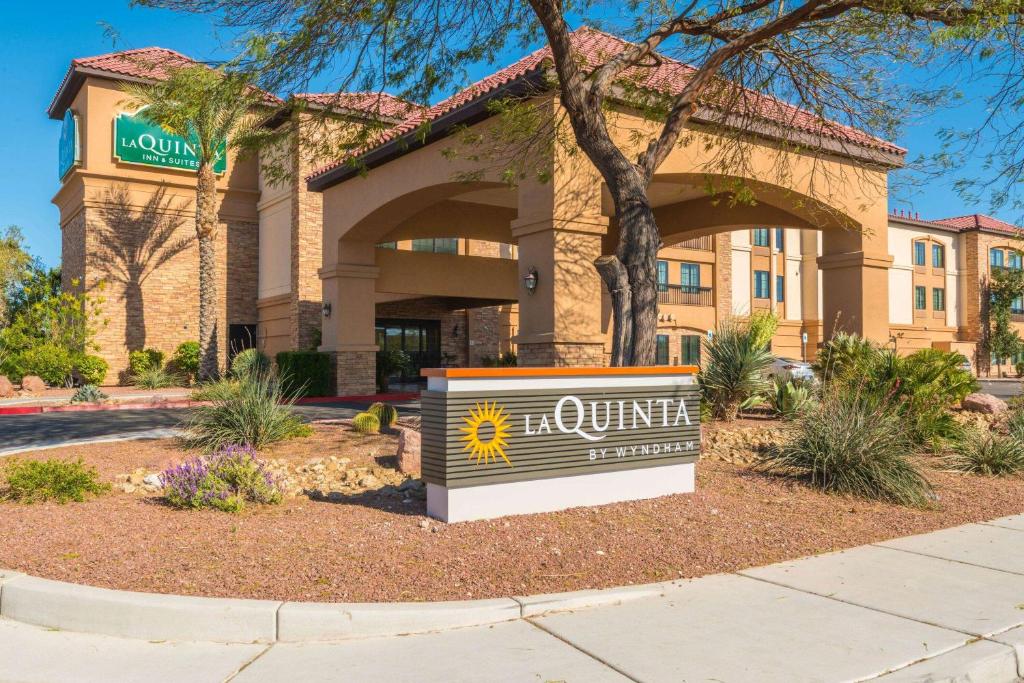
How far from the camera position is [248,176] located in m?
30.8

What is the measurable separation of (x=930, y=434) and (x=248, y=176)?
26216 mm

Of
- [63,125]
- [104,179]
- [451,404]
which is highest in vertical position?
[63,125]

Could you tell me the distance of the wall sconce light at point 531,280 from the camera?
1346 cm

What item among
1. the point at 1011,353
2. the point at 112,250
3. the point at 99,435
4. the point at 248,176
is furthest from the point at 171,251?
the point at 1011,353

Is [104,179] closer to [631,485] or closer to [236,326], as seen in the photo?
[236,326]

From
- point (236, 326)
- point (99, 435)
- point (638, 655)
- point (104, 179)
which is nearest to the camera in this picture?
point (638, 655)

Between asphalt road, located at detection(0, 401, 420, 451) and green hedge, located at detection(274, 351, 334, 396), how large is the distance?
8.79ft

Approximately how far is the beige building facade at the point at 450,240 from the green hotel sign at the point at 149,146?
129 mm

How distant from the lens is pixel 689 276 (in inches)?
1547

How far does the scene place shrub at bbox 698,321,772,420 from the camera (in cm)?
1301

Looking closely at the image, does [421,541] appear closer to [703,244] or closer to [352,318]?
[352,318]

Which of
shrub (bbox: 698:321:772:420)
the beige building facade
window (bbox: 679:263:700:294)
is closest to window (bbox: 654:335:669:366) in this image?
the beige building facade

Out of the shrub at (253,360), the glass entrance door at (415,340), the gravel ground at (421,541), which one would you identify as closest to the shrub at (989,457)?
the gravel ground at (421,541)

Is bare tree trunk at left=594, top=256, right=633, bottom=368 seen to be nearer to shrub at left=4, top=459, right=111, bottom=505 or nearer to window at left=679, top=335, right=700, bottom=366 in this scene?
shrub at left=4, top=459, right=111, bottom=505
